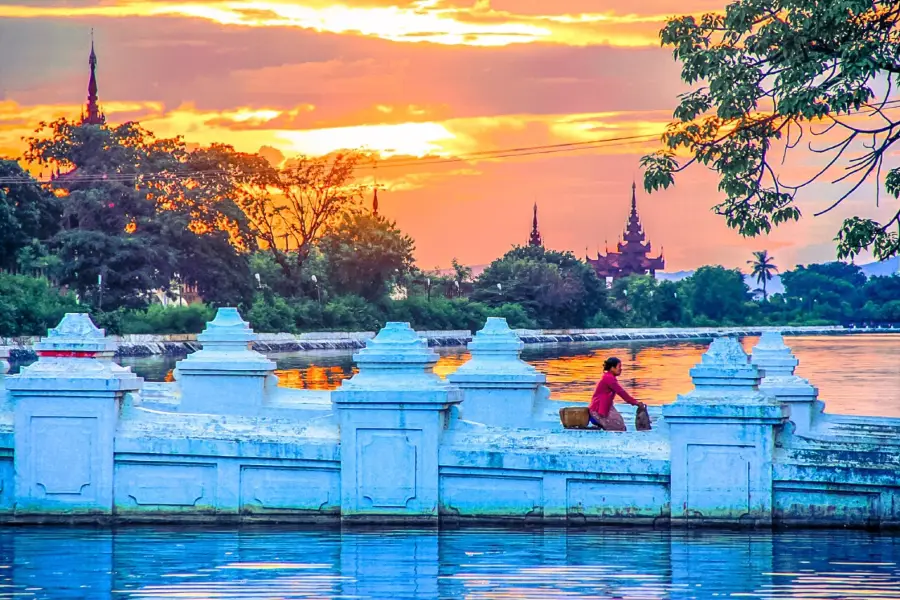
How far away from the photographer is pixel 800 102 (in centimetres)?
1571

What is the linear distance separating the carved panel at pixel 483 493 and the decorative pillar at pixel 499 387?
2.52m

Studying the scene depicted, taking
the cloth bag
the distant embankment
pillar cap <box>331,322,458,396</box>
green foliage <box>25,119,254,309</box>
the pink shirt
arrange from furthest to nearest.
A: green foliage <box>25,119,254,309</box> → the distant embankment → the cloth bag → the pink shirt → pillar cap <box>331,322,458,396</box>

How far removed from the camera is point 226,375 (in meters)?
15.9

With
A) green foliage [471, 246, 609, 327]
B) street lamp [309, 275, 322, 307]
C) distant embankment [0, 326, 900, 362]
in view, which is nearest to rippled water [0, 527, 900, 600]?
distant embankment [0, 326, 900, 362]

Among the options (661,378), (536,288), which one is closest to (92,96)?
(536,288)

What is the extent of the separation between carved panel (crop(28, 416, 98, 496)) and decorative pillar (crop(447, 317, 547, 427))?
382 centimetres

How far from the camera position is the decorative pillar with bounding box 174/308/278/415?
15820mm

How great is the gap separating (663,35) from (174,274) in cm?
7955

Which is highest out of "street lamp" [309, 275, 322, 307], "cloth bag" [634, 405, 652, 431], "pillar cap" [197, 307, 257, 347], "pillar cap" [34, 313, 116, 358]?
"street lamp" [309, 275, 322, 307]

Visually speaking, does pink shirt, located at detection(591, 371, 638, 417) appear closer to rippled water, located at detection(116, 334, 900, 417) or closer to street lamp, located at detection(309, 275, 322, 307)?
rippled water, located at detection(116, 334, 900, 417)

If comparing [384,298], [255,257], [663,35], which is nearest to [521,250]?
[384,298]

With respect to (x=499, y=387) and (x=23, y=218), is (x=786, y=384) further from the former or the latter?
(x=23, y=218)

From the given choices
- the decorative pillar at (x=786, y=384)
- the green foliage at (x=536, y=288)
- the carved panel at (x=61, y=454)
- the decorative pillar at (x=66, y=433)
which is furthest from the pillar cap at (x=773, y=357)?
the green foliage at (x=536, y=288)

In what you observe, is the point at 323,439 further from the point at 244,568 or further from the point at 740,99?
the point at 740,99
